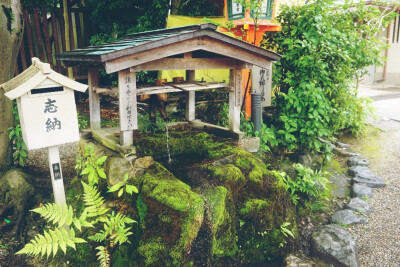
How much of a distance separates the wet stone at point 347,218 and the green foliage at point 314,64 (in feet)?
6.20

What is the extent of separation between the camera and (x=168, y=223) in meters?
4.31

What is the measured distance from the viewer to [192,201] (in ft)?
14.4

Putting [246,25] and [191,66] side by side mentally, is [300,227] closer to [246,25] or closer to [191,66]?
[191,66]

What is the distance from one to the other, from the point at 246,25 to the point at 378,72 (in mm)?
16947

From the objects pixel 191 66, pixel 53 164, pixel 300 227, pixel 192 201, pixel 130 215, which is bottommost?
pixel 300 227

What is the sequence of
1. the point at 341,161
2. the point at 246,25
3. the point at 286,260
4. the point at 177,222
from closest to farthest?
1. the point at 177,222
2. the point at 286,260
3. the point at 246,25
4. the point at 341,161

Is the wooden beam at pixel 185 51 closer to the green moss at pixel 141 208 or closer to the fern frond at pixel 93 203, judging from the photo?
the fern frond at pixel 93 203

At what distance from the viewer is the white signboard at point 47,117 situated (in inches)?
163

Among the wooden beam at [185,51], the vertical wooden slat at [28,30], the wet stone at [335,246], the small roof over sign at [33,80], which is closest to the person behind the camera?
the small roof over sign at [33,80]

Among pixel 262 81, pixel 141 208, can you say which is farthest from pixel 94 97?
pixel 262 81

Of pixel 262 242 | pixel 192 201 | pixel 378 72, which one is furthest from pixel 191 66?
pixel 378 72

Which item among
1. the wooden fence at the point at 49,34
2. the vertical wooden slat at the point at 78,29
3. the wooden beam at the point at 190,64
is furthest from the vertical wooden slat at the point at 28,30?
the wooden beam at the point at 190,64

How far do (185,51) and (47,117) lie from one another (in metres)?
2.27

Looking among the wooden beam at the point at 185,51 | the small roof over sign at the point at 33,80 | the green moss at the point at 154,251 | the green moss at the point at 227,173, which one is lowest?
the green moss at the point at 154,251
